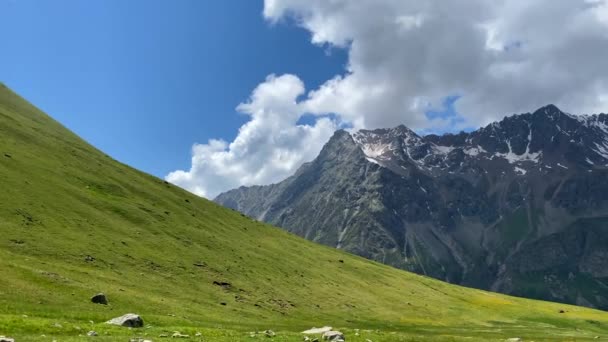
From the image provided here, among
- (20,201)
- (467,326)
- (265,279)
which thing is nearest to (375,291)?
(467,326)

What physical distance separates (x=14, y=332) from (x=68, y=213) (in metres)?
50.9

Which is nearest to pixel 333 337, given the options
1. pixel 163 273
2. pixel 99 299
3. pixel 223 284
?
pixel 99 299

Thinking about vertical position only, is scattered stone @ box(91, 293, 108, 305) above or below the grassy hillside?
below

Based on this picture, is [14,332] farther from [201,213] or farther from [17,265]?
[201,213]

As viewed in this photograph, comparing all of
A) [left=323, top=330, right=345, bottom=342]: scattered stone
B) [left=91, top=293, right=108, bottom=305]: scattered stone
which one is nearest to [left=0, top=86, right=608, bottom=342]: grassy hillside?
[left=91, top=293, right=108, bottom=305]: scattered stone

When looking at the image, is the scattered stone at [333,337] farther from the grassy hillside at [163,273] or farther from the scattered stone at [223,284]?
the scattered stone at [223,284]

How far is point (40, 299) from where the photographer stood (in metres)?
43.6

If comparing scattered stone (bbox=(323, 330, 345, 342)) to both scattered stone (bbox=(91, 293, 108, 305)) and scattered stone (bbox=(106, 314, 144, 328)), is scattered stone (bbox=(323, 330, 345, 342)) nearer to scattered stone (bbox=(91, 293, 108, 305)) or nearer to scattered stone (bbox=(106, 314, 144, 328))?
scattered stone (bbox=(106, 314, 144, 328))

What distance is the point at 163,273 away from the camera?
2751 inches

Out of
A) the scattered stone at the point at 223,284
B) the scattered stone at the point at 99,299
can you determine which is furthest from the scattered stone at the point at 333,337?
the scattered stone at the point at 223,284

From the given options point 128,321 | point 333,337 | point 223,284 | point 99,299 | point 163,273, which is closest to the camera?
point 333,337

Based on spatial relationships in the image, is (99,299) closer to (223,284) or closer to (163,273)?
(163,273)

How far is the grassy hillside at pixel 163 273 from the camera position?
45188 mm

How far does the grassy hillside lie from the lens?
1779 inches
